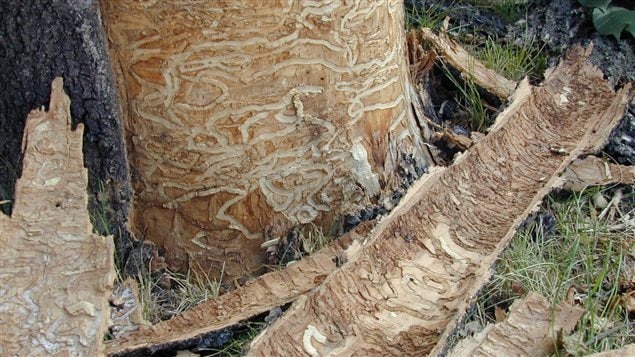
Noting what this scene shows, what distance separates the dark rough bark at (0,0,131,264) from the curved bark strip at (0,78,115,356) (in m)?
0.05

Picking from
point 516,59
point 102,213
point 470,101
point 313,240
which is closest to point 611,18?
point 516,59

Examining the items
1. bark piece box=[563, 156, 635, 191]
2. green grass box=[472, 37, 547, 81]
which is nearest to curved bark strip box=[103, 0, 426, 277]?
bark piece box=[563, 156, 635, 191]

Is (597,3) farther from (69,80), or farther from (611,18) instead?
(69,80)

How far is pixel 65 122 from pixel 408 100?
1011mm

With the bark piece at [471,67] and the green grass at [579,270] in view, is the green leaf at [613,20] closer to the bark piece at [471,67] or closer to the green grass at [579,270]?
the bark piece at [471,67]

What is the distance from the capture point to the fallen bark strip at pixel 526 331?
5.98ft

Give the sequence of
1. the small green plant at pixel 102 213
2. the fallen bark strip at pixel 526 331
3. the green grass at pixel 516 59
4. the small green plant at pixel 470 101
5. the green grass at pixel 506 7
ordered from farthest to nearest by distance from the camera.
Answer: the green grass at pixel 506 7
the green grass at pixel 516 59
the small green plant at pixel 470 101
the small green plant at pixel 102 213
the fallen bark strip at pixel 526 331

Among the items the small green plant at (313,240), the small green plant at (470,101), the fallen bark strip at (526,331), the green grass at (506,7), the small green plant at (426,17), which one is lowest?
the fallen bark strip at (526,331)

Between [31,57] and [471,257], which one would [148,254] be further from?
[471,257]

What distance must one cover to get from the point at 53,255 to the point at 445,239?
1.01m

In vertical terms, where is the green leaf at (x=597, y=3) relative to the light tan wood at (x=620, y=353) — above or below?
above

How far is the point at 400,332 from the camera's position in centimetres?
197

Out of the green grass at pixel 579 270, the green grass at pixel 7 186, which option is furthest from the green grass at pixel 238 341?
the green grass at pixel 7 186

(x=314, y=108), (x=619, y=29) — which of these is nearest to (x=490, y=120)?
(x=619, y=29)
